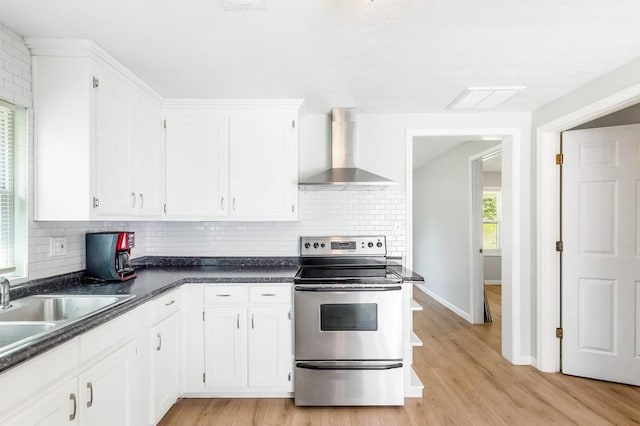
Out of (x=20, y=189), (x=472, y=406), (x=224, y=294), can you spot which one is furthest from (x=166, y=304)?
(x=472, y=406)

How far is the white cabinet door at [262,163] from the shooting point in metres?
2.90

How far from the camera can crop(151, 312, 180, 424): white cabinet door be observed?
7.00 feet

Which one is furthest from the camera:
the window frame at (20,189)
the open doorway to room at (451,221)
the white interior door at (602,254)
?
the open doorway to room at (451,221)

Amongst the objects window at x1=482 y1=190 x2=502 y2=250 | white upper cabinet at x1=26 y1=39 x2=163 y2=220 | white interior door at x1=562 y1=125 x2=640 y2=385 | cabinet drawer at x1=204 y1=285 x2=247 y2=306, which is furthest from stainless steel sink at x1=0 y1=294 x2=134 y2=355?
window at x1=482 y1=190 x2=502 y2=250

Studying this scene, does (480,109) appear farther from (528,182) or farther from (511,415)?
(511,415)

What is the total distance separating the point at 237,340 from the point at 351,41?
82.8 inches


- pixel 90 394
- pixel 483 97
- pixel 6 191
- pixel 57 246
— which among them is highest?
pixel 483 97

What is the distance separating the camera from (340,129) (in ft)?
10.1

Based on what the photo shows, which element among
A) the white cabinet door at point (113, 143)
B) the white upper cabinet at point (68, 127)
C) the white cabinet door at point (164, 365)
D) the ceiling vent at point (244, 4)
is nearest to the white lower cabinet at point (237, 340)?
the white cabinet door at point (164, 365)

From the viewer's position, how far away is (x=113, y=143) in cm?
223

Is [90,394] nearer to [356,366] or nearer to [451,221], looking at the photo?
[356,366]

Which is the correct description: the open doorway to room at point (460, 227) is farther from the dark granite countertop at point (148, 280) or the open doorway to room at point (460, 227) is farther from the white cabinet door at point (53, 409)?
the white cabinet door at point (53, 409)

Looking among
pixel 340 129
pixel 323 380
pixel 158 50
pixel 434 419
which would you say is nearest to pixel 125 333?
pixel 323 380

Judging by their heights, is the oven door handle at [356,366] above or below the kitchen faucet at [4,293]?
below
